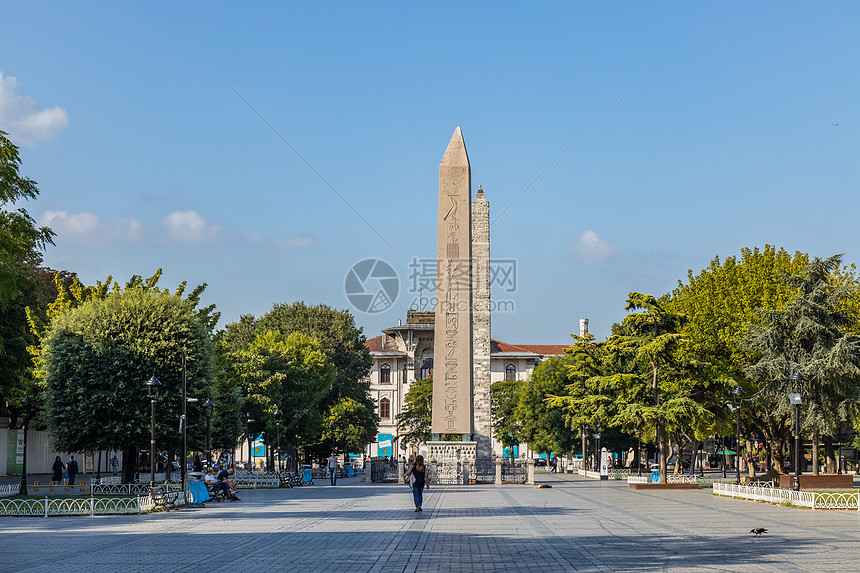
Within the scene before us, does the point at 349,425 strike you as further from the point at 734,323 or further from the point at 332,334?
the point at 734,323

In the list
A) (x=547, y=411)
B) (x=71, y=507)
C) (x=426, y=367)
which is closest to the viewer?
(x=71, y=507)

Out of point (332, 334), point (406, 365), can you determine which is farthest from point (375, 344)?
point (332, 334)

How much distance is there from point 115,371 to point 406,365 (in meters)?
75.8

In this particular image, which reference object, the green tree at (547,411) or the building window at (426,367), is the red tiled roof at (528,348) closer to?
the building window at (426,367)

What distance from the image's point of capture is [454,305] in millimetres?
37188

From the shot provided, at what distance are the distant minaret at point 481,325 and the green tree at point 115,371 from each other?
92.0 feet

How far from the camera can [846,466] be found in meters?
73.9

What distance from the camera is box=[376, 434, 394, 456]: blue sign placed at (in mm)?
105188

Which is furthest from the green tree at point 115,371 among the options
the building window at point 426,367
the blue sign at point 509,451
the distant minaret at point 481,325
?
the building window at point 426,367

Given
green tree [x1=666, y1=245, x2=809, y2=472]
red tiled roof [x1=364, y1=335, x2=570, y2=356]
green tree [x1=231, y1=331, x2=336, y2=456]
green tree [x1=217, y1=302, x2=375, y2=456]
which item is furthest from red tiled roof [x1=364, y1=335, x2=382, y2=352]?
green tree [x1=666, y1=245, x2=809, y2=472]

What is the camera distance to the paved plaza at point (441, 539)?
40.3 feet

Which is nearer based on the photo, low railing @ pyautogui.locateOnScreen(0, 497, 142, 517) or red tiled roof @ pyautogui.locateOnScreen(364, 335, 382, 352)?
low railing @ pyautogui.locateOnScreen(0, 497, 142, 517)

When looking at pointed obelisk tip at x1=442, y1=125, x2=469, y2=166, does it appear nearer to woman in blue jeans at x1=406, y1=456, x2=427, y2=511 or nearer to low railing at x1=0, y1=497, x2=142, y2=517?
woman in blue jeans at x1=406, y1=456, x2=427, y2=511

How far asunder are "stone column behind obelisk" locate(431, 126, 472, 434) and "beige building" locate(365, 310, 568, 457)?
225ft
